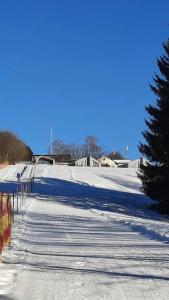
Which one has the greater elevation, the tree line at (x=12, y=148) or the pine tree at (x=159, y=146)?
the tree line at (x=12, y=148)

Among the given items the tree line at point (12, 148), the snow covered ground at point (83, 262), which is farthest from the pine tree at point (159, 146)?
the tree line at point (12, 148)

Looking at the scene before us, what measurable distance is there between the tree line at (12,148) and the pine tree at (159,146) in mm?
103756

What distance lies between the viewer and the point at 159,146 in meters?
39.5

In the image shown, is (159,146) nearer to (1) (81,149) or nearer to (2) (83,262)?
(2) (83,262)

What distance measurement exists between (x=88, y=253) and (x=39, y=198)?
30.3 m

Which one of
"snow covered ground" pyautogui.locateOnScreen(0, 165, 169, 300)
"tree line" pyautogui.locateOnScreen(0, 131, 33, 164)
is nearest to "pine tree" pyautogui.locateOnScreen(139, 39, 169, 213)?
"snow covered ground" pyautogui.locateOnScreen(0, 165, 169, 300)

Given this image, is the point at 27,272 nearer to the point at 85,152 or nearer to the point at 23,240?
the point at 23,240

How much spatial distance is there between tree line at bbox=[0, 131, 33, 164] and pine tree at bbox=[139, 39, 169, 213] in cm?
10376

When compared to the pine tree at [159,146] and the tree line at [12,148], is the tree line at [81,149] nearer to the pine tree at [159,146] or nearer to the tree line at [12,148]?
the tree line at [12,148]

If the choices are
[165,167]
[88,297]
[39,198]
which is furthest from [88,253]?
[39,198]

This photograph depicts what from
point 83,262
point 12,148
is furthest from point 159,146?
point 12,148

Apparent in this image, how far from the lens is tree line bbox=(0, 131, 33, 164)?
14588 centimetres

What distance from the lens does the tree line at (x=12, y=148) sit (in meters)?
146

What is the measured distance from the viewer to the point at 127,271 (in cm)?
1140
